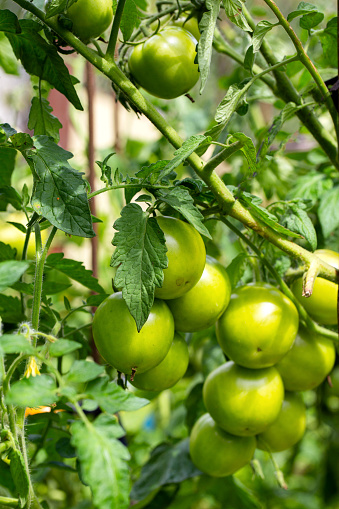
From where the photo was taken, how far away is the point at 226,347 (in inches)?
22.5

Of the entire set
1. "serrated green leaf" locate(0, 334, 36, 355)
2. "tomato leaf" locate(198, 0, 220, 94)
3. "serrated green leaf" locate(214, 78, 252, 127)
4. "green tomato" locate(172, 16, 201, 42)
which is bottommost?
"serrated green leaf" locate(0, 334, 36, 355)

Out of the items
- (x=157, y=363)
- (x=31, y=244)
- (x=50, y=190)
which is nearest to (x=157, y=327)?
(x=157, y=363)

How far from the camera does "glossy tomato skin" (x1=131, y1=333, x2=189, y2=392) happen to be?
20.2 inches

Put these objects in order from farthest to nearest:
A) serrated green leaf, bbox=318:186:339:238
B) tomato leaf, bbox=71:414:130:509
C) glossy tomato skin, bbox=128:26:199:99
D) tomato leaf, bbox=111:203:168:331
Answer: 1. serrated green leaf, bbox=318:186:339:238
2. glossy tomato skin, bbox=128:26:199:99
3. tomato leaf, bbox=111:203:168:331
4. tomato leaf, bbox=71:414:130:509

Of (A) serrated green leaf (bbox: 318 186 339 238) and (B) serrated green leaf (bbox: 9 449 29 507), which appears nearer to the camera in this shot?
(B) serrated green leaf (bbox: 9 449 29 507)

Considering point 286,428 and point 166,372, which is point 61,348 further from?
point 286,428

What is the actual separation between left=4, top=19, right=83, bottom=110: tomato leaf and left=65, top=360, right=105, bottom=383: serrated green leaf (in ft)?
0.93

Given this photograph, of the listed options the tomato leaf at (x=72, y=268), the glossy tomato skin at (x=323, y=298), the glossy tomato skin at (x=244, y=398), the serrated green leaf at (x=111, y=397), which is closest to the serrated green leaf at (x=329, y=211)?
the glossy tomato skin at (x=323, y=298)

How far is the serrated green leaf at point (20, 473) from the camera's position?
1.23 ft

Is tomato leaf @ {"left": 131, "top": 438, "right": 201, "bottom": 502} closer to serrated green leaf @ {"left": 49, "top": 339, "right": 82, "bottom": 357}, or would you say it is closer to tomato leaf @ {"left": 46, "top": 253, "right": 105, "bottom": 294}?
tomato leaf @ {"left": 46, "top": 253, "right": 105, "bottom": 294}

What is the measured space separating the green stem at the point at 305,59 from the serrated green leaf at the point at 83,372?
0.35 metres

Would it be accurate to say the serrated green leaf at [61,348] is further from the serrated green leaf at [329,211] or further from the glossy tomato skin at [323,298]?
the serrated green leaf at [329,211]

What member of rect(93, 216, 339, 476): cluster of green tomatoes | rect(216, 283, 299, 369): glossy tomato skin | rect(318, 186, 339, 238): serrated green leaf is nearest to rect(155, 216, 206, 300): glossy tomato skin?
rect(93, 216, 339, 476): cluster of green tomatoes

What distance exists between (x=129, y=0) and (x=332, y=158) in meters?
0.31
